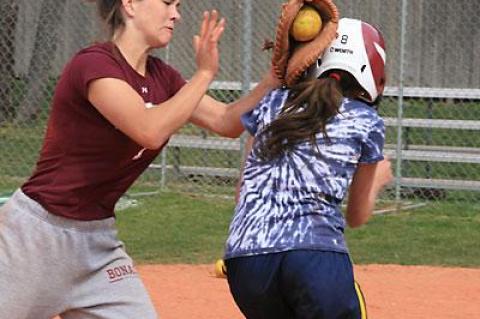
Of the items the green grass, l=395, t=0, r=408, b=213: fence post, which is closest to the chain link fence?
l=395, t=0, r=408, b=213: fence post

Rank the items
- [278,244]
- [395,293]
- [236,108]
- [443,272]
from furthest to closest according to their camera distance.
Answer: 1. [443,272]
2. [395,293]
3. [236,108]
4. [278,244]

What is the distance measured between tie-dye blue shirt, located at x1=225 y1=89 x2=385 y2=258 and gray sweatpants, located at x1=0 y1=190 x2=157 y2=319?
73cm

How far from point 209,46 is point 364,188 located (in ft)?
2.43

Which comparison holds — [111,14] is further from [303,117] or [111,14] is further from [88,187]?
[303,117]

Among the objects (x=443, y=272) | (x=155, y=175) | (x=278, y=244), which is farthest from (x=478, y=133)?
(x=278, y=244)

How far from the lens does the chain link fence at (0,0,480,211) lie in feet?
40.0

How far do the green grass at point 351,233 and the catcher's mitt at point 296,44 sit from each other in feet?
17.0

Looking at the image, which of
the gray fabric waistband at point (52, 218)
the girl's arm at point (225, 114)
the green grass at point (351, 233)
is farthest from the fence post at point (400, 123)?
the gray fabric waistband at point (52, 218)

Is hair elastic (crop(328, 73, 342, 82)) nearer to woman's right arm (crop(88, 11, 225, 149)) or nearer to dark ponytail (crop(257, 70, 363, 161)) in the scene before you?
dark ponytail (crop(257, 70, 363, 161))

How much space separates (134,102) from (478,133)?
10777mm

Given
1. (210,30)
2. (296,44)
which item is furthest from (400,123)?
(296,44)

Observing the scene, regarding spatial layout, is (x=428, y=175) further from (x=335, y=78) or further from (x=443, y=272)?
(x=335, y=78)

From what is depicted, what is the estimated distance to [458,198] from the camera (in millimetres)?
11992

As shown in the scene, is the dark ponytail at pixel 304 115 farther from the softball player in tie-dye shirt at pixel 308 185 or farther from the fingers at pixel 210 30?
the fingers at pixel 210 30
